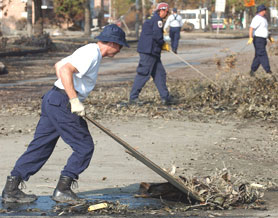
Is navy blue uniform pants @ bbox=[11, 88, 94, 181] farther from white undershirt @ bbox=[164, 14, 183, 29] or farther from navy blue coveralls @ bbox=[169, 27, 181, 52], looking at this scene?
white undershirt @ bbox=[164, 14, 183, 29]

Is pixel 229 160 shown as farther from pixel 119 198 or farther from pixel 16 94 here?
pixel 16 94

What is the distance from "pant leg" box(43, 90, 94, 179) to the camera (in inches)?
232

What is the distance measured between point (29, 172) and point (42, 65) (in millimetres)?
16870

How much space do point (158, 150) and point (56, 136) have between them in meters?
2.79

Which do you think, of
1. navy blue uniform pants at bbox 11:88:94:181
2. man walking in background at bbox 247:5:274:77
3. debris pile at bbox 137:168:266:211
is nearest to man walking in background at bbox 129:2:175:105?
man walking in background at bbox 247:5:274:77

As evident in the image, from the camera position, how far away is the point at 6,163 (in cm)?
771

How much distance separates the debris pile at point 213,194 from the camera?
598 centimetres

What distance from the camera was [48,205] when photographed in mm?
5980

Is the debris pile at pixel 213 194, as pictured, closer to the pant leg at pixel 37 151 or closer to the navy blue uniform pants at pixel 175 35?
the pant leg at pixel 37 151

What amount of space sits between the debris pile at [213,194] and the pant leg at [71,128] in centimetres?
69

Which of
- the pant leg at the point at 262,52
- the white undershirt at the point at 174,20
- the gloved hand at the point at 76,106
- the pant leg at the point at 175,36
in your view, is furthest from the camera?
the white undershirt at the point at 174,20

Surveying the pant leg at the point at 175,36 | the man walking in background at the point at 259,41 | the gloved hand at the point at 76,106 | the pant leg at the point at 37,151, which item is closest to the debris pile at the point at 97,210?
the pant leg at the point at 37,151

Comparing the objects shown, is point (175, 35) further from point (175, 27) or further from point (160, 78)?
point (160, 78)

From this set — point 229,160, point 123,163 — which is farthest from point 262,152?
point 123,163
